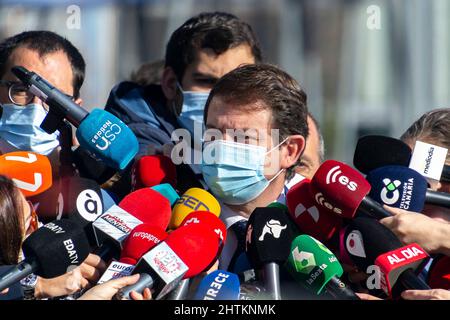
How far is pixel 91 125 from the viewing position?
311cm

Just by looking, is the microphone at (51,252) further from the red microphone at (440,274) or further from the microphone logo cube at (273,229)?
the red microphone at (440,274)

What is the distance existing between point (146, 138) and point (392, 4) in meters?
3.82

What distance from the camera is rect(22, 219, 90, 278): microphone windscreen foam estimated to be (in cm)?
260

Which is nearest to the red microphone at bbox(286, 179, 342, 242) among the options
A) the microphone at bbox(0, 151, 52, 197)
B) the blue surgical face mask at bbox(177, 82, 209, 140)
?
the microphone at bbox(0, 151, 52, 197)

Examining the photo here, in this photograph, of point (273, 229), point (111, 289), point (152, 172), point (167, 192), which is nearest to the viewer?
point (111, 289)

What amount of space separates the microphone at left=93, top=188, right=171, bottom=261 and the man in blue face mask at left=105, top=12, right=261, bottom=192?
3.11 feet

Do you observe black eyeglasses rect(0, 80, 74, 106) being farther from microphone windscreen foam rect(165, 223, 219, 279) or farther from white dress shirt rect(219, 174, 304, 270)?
microphone windscreen foam rect(165, 223, 219, 279)

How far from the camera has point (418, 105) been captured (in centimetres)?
702

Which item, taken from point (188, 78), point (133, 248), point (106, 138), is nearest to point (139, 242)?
point (133, 248)

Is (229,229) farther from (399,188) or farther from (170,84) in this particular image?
(170,84)

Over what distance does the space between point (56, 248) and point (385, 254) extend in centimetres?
94

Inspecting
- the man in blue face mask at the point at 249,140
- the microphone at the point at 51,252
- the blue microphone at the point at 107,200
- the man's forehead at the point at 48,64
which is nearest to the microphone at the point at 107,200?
the blue microphone at the point at 107,200

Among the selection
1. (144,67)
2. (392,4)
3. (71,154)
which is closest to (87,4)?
(144,67)
